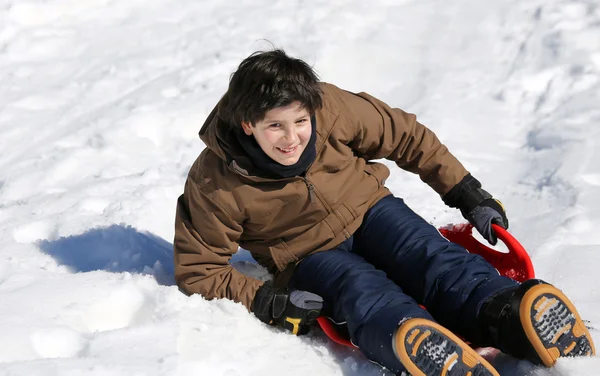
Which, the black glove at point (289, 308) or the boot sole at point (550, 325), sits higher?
the boot sole at point (550, 325)

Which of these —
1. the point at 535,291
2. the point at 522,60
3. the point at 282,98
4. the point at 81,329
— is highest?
→ the point at 522,60

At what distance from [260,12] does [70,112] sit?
4.86 ft

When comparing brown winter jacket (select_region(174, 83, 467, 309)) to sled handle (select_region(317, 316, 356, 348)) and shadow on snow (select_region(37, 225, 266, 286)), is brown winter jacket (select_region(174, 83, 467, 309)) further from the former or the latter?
shadow on snow (select_region(37, 225, 266, 286))

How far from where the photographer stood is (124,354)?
1.83 m

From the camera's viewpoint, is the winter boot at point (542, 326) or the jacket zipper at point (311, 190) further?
the jacket zipper at point (311, 190)

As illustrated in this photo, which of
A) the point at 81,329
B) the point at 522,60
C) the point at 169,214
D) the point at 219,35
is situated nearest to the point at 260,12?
the point at 219,35

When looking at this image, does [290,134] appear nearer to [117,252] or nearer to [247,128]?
[247,128]

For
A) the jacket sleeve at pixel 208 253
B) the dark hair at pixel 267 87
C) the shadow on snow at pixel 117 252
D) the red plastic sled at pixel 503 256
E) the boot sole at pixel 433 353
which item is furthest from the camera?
the shadow on snow at pixel 117 252

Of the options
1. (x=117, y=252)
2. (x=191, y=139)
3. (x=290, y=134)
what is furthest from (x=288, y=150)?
(x=191, y=139)

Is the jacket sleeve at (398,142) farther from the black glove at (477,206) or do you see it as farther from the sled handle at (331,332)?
the sled handle at (331,332)

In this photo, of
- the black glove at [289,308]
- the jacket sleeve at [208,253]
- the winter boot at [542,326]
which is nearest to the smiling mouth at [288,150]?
the jacket sleeve at [208,253]

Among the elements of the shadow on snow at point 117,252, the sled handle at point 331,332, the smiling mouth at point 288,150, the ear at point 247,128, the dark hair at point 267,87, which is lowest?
the shadow on snow at point 117,252

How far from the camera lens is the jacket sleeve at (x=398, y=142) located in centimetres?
235

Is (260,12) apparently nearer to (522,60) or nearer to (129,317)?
(522,60)
